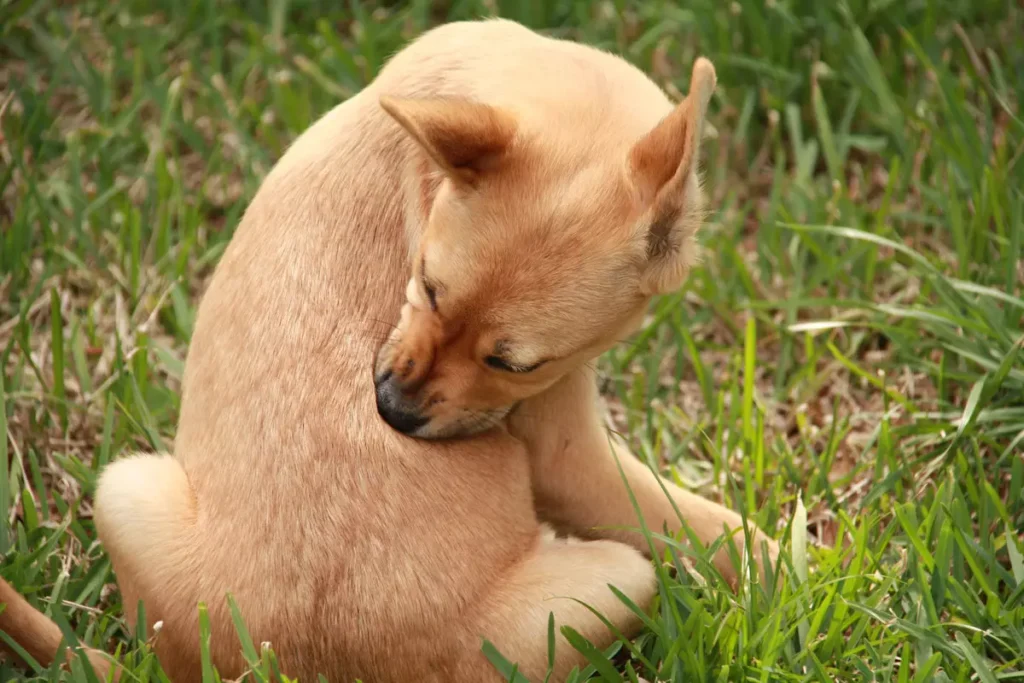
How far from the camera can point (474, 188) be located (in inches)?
143

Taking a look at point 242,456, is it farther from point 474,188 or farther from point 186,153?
point 186,153

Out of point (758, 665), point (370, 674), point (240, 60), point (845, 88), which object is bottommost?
point (758, 665)

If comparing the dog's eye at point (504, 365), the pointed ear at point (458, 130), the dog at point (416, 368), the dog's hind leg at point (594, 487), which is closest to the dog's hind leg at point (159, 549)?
the dog at point (416, 368)

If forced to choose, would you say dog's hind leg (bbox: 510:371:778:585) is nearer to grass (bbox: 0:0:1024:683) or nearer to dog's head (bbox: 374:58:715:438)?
grass (bbox: 0:0:1024:683)

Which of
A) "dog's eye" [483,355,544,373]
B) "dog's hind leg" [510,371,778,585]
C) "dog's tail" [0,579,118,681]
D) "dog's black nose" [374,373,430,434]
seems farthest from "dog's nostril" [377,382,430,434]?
"dog's tail" [0,579,118,681]

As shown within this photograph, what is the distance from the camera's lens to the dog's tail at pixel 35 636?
145 inches

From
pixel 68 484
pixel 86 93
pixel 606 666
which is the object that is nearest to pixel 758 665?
pixel 606 666

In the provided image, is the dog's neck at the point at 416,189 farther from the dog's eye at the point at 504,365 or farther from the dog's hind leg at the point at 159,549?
the dog's hind leg at the point at 159,549

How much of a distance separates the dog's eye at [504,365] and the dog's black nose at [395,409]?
26 centimetres

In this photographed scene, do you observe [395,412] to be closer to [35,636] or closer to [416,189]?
[416,189]

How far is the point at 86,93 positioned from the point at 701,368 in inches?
142

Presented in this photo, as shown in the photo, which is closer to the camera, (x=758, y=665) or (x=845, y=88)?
(x=758, y=665)

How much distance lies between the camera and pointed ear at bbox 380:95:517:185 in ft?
11.2

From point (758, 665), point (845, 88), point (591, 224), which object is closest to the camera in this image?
point (591, 224)
